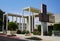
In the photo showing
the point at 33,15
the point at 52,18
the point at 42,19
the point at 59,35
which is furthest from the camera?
the point at 33,15

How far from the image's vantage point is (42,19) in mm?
28688

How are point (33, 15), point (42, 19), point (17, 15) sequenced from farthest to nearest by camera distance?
1. point (17, 15)
2. point (33, 15)
3. point (42, 19)

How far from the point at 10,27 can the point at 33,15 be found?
8624mm

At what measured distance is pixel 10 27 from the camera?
4769 centimetres

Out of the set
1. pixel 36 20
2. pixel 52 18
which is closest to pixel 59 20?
pixel 52 18

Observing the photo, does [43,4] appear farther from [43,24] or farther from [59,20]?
[59,20]

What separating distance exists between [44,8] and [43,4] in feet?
2.67

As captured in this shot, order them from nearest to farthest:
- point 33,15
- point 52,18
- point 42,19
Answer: point 42,19, point 52,18, point 33,15

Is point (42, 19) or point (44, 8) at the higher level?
point (44, 8)

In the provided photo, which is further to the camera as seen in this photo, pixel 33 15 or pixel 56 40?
pixel 33 15

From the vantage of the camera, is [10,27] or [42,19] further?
[10,27]

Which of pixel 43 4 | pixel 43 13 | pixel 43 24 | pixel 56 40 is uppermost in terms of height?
pixel 43 4

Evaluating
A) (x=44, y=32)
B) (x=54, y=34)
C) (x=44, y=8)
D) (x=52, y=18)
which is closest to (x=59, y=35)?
(x=54, y=34)

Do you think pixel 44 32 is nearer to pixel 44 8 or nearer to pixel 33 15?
pixel 44 8
